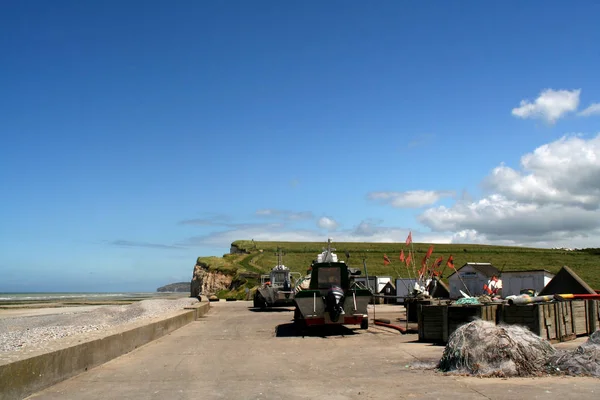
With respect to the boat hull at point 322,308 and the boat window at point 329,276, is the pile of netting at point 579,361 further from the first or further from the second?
the boat window at point 329,276

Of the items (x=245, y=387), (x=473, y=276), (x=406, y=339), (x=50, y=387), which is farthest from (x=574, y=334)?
(x=473, y=276)

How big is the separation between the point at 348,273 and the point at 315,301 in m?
2.26

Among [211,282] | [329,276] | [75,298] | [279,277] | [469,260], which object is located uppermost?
[469,260]

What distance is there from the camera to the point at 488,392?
782cm

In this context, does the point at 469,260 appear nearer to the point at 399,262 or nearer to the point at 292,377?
the point at 399,262

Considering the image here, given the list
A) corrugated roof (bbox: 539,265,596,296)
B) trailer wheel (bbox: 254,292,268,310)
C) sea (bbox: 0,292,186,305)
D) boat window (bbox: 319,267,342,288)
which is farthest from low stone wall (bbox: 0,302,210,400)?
sea (bbox: 0,292,186,305)

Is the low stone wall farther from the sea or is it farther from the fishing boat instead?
the sea

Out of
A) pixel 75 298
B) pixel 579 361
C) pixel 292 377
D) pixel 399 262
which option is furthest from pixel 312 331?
pixel 75 298

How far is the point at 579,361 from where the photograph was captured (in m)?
9.00

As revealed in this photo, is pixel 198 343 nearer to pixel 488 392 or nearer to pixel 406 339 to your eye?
pixel 406 339

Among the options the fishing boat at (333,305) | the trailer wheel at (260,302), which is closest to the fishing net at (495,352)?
the fishing boat at (333,305)

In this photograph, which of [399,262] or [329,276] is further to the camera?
[399,262]

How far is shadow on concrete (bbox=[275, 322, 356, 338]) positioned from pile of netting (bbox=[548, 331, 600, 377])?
27.9ft

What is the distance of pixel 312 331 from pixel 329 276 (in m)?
1.94
